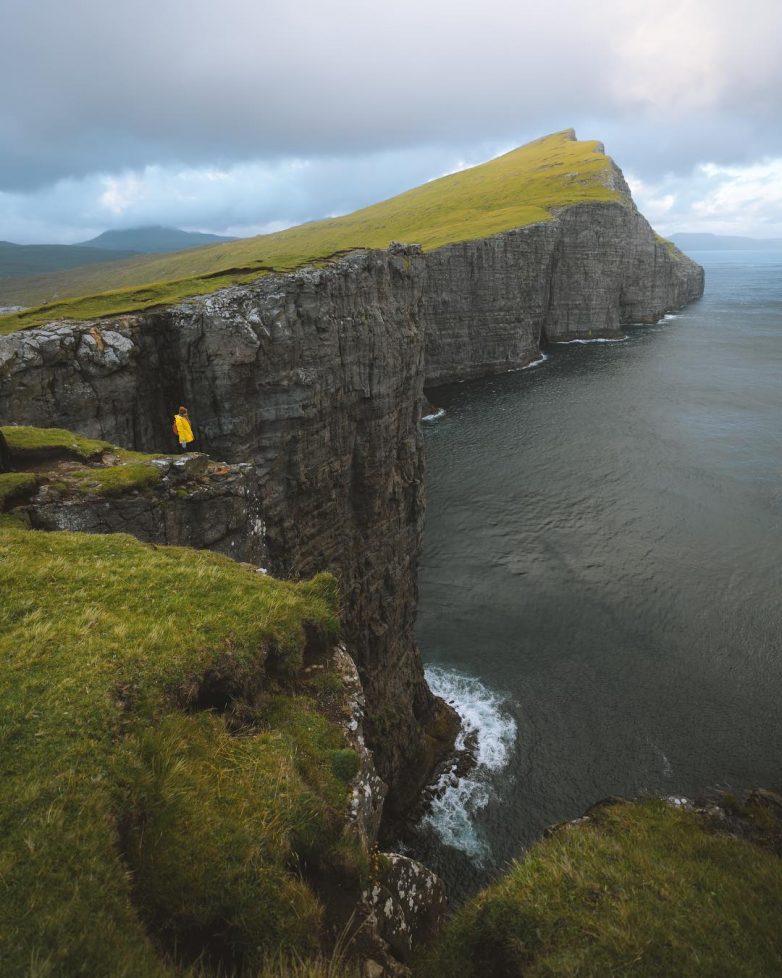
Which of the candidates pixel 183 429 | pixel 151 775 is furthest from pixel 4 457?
pixel 151 775

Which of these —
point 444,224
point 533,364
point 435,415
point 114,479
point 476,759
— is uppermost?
point 444,224

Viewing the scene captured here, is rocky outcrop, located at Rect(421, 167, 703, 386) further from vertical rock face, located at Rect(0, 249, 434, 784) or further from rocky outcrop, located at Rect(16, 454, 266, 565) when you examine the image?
rocky outcrop, located at Rect(16, 454, 266, 565)

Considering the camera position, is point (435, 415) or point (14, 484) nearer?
point (14, 484)

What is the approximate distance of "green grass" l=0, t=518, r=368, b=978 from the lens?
6340 mm

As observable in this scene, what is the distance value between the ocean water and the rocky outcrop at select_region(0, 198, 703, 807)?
18.3 feet

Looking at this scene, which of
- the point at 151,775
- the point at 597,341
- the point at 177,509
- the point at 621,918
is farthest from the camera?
the point at 597,341

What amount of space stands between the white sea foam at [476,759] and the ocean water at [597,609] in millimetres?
121

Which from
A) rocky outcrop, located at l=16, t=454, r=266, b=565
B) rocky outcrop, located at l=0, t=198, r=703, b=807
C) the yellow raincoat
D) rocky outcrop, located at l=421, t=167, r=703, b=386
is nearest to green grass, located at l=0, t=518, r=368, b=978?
rocky outcrop, located at l=16, t=454, r=266, b=565

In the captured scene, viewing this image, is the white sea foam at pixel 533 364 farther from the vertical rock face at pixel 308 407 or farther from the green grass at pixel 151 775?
the green grass at pixel 151 775

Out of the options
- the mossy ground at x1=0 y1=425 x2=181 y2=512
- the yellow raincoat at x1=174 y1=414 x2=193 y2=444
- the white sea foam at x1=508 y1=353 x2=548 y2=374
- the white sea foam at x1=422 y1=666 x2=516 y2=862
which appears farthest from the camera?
the white sea foam at x1=508 y1=353 x2=548 y2=374

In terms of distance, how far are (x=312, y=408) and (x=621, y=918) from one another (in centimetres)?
2590

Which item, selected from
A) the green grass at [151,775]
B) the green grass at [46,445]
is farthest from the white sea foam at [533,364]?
the green grass at [151,775]

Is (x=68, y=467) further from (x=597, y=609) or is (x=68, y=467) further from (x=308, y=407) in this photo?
(x=597, y=609)

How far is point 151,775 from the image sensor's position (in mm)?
7977
